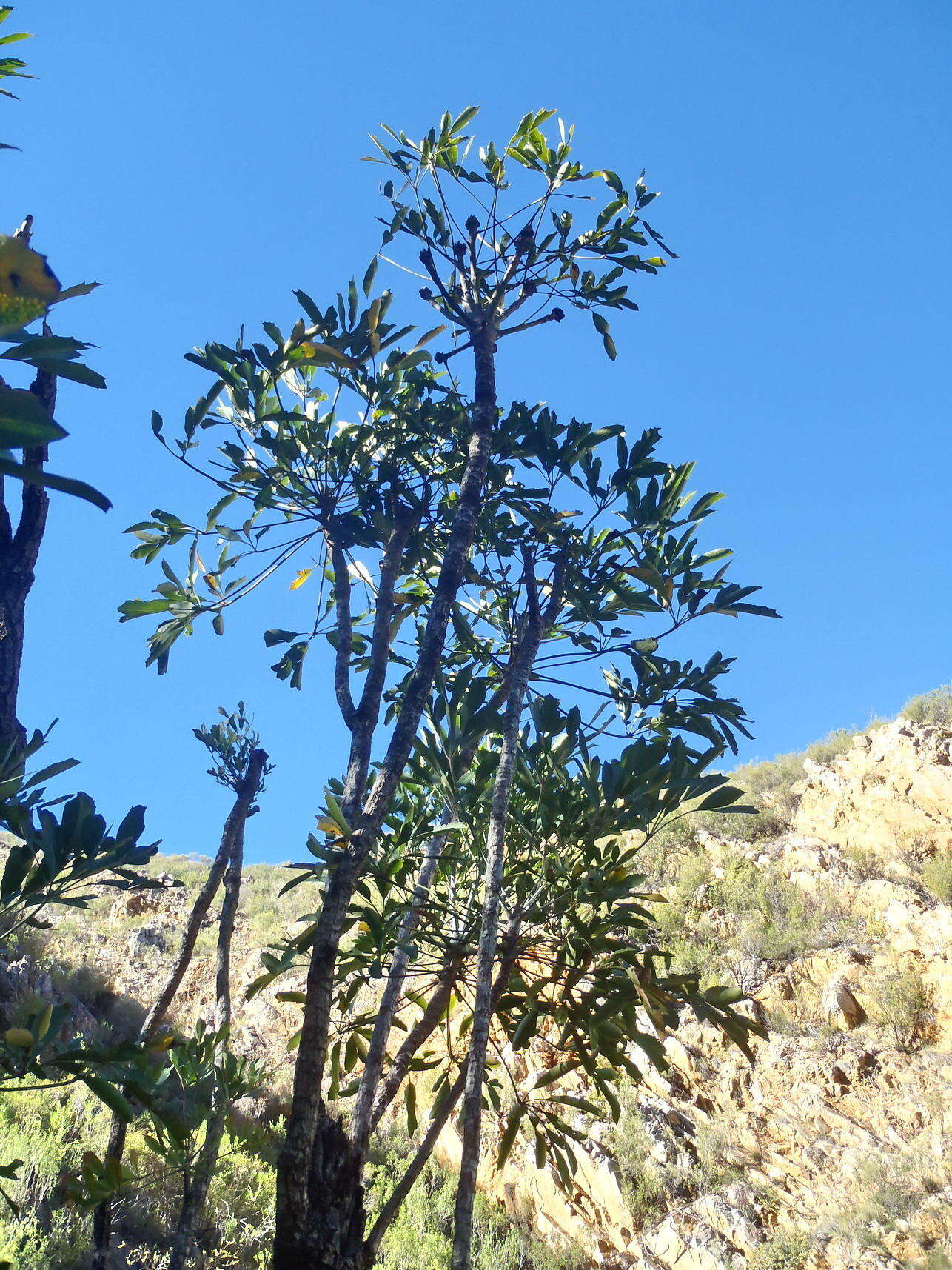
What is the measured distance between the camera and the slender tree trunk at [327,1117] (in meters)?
2.65

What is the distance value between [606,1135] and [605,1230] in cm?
76

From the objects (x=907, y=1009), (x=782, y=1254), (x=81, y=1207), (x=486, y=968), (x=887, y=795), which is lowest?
(x=782, y=1254)

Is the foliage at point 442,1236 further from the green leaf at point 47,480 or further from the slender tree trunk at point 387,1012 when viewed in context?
the green leaf at point 47,480

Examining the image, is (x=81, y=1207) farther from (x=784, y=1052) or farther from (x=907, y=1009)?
(x=907, y=1009)

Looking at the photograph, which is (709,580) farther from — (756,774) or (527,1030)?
(756,774)

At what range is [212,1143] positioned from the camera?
421cm

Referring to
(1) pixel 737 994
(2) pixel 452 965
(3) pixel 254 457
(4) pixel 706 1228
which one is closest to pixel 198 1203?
(2) pixel 452 965

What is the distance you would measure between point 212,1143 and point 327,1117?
5.07 feet

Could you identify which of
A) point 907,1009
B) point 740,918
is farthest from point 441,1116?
point 740,918

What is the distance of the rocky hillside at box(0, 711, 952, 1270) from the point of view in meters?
6.56

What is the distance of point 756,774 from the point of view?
47.7ft

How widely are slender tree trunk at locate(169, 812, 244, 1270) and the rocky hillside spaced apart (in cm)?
214

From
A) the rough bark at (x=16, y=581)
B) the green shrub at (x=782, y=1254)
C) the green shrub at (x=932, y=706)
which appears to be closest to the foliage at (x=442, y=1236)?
the green shrub at (x=782, y=1254)

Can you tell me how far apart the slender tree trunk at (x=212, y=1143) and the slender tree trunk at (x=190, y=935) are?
0.08 metres
